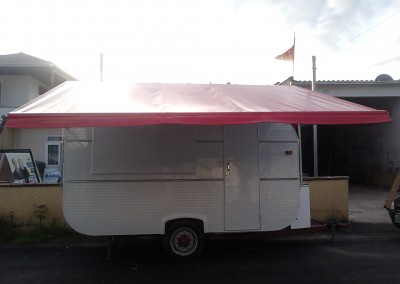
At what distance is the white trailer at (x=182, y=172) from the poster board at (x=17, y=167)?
18.2ft

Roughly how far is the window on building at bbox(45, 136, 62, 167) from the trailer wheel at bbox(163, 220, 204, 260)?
11580mm

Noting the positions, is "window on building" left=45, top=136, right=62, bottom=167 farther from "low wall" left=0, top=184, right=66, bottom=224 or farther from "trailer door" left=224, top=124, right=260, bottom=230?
"trailer door" left=224, top=124, right=260, bottom=230

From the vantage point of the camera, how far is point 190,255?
23.4 feet

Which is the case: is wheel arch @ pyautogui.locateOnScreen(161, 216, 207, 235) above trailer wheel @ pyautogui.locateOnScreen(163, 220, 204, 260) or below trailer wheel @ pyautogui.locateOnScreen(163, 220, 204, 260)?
above

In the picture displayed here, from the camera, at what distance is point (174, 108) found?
6.06m

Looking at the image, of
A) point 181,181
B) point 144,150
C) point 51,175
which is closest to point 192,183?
point 181,181

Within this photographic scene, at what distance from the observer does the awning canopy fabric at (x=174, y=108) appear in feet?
18.2

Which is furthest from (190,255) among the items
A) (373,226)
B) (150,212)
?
(373,226)

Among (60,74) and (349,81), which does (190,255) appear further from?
(60,74)

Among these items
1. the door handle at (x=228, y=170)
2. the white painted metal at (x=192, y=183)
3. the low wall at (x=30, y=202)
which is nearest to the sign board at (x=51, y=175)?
the low wall at (x=30, y=202)

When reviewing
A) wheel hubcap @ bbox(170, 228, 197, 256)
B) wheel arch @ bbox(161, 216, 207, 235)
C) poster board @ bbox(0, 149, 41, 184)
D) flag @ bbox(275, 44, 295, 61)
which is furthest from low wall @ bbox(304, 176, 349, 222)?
poster board @ bbox(0, 149, 41, 184)

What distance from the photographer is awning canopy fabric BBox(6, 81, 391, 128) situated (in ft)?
18.2

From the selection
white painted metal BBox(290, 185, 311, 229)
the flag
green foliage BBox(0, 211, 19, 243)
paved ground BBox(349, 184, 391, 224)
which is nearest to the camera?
white painted metal BBox(290, 185, 311, 229)

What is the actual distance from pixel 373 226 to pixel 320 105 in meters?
4.27
